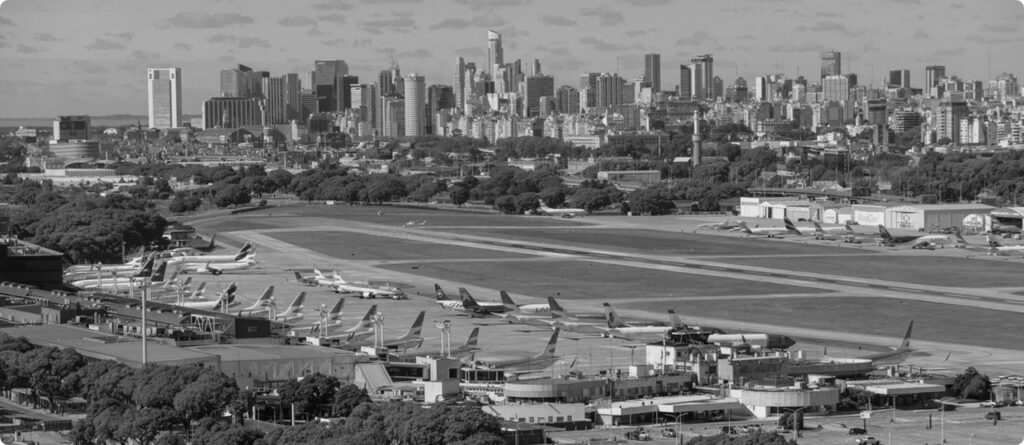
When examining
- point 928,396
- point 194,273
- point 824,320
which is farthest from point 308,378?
point 194,273

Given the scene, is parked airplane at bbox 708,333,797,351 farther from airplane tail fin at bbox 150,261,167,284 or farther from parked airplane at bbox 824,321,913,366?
airplane tail fin at bbox 150,261,167,284

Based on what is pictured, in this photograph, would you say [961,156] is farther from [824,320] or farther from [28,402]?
[28,402]

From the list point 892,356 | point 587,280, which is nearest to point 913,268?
point 587,280

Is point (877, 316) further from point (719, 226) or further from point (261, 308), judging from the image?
point (719, 226)

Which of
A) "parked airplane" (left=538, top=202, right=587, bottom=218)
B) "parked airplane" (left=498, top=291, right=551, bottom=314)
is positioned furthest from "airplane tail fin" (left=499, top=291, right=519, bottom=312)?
"parked airplane" (left=538, top=202, right=587, bottom=218)

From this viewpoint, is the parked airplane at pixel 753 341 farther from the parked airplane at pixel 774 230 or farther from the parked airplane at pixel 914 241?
the parked airplane at pixel 774 230

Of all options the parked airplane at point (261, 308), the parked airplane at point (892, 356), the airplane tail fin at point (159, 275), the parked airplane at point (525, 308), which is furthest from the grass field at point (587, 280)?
the parked airplane at point (892, 356)
